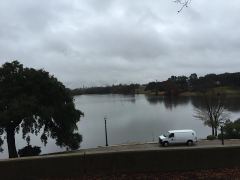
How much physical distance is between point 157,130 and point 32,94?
A: 99.6ft

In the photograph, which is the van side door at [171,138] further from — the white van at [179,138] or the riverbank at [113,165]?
the riverbank at [113,165]

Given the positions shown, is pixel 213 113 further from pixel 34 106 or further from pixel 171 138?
pixel 34 106

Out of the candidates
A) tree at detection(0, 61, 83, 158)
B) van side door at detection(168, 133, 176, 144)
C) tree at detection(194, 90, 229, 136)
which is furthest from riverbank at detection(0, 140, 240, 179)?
tree at detection(194, 90, 229, 136)

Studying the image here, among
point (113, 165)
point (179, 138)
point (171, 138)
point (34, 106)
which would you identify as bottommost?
point (179, 138)

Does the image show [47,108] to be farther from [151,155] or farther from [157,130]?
[151,155]

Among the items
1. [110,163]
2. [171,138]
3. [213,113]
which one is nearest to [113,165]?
[110,163]

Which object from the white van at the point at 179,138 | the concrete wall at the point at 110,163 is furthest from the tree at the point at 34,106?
the concrete wall at the point at 110,163

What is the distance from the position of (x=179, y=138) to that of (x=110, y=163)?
39401mm

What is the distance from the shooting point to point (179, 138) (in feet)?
155

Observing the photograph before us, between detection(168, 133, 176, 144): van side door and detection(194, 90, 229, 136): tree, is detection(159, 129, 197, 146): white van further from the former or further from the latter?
detection(194, 90, 229, 136): tree

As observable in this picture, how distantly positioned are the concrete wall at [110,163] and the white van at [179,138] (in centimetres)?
3706

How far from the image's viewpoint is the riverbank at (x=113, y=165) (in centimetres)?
855

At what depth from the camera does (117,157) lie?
340 inches

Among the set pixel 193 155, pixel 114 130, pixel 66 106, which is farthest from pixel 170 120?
pixel 193 155
